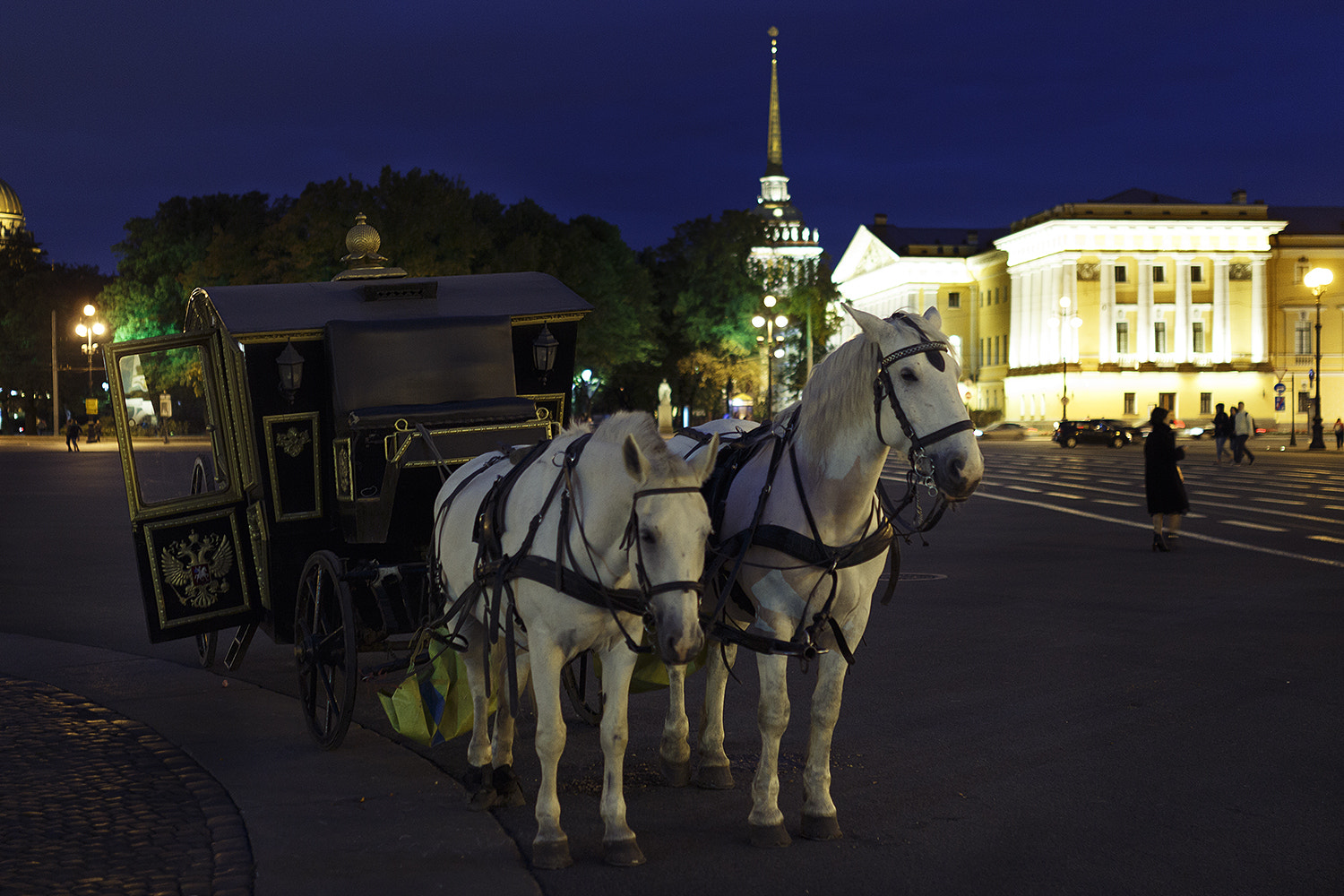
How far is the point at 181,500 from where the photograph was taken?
900 centimetres

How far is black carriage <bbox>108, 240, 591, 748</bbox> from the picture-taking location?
8.14m

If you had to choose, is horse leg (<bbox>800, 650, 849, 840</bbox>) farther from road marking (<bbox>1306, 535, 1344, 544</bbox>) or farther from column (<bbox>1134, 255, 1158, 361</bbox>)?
column (<bbox>1134, 255, 1158, 361</bbox>)

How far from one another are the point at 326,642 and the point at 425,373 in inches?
76.6

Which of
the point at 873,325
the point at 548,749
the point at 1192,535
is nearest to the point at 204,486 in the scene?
the point at 548,749

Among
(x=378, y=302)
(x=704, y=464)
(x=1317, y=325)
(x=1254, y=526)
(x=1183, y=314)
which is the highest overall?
(x=1183, y=314)

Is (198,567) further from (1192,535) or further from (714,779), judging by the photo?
(1192,535)

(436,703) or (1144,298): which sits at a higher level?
(1144,298)

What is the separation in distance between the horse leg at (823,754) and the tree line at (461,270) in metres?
31.2

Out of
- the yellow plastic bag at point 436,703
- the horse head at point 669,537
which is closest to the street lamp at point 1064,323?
the yellow plastic bag at point 436,703

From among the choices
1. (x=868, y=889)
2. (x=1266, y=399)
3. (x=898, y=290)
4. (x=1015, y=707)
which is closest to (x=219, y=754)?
(x=868, y=889)

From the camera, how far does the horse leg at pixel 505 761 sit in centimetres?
651

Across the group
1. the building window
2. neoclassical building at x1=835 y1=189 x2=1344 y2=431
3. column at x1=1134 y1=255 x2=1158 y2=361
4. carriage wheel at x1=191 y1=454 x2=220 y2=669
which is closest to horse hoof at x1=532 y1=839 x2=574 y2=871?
carriage wheel at x1=191 y1=454 x2=220 y2=669

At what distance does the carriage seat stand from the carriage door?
83 cm

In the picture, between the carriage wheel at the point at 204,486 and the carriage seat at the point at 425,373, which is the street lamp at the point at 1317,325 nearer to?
the carriage seat at the point at 425,373
